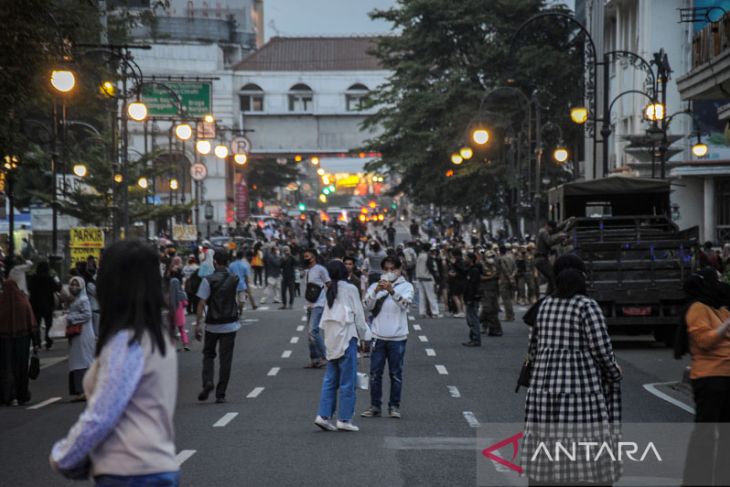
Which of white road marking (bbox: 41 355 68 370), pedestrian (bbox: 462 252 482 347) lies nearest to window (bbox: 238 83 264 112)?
white road marking (bbox: 41 355 68 370)

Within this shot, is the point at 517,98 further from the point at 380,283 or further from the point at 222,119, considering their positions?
the point at 380,283

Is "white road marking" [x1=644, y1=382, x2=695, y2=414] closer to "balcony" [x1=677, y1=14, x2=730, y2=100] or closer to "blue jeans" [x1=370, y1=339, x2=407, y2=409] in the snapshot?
"blue jeans" [x1=370, y1=339, x2=407, y2=409]

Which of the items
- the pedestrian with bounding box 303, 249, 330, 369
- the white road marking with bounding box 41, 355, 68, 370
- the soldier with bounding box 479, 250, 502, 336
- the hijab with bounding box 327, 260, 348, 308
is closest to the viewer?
the hijab with bounding box 327, 260, 348, 308

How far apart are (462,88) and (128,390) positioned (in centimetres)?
5463

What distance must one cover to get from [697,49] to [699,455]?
1797 centimetres

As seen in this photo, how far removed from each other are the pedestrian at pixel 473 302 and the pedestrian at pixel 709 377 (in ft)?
50.7

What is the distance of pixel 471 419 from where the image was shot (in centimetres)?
1463

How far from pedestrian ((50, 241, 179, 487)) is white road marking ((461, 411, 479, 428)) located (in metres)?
9.19

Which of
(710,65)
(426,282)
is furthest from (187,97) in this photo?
(710,65)

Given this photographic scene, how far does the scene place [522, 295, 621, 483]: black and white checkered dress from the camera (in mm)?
7848

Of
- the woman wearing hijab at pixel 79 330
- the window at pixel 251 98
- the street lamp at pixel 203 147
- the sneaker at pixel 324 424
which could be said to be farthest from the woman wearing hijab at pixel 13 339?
the window at pixel 251 98

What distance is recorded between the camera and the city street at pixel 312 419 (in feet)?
36.5

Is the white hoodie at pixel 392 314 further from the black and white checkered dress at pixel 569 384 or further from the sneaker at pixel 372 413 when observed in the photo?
the black and white checkered dress at pixel 569 384

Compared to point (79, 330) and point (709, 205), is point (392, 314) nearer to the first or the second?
point (79, 330)
